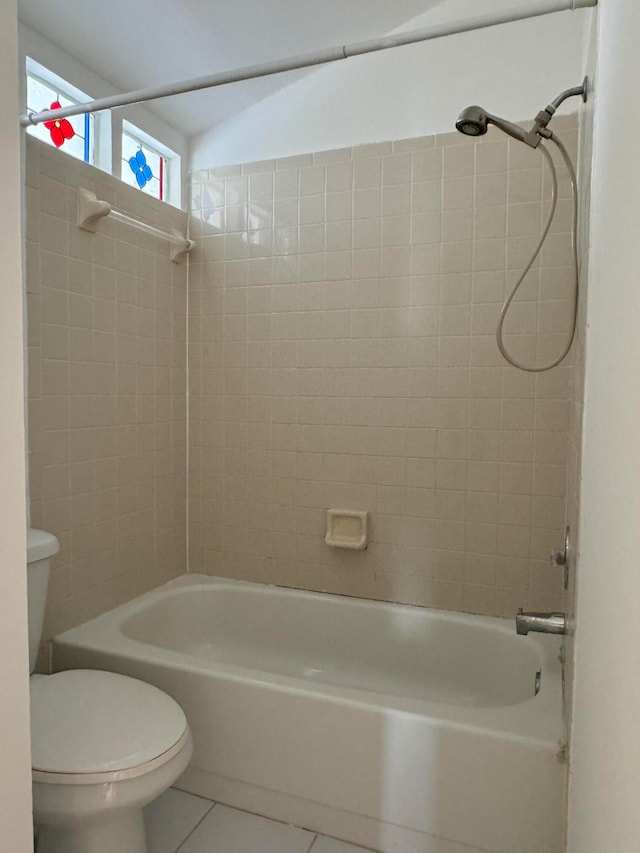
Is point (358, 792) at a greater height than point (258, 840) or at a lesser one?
greater

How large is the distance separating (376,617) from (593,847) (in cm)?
146

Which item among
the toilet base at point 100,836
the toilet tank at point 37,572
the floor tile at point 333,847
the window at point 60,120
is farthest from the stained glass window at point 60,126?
the floor tile at point 333,847

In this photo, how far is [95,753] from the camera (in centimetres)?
132

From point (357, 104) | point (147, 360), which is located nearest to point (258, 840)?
point (147, 360)

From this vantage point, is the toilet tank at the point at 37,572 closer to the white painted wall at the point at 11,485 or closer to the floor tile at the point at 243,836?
the floor tile at the point at 243,836

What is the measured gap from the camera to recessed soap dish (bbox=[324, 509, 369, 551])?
228 cm

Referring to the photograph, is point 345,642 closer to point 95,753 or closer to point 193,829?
point 193,829

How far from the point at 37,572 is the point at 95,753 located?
1.68ft

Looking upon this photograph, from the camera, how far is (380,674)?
7.17 feet

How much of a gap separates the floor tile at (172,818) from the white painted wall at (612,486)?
3.57ft

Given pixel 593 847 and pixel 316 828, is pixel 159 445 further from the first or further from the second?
pixel 593 847

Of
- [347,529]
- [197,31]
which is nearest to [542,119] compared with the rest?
[197,31]

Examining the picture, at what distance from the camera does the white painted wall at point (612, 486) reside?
526 millimetres

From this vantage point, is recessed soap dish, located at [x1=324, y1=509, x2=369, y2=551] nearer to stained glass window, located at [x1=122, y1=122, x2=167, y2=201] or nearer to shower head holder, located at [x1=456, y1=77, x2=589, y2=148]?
shower head holder, located at [x1=456, y1=77, x2=589, y2=148]
